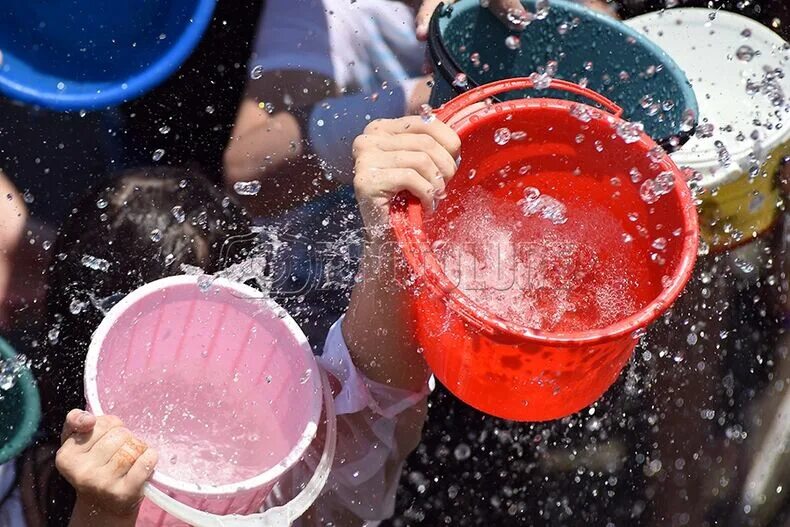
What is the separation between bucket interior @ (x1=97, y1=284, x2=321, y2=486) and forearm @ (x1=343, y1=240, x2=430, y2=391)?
0.15m

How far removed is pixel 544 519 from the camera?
95.6 inches

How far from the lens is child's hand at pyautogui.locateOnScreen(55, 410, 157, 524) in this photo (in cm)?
157

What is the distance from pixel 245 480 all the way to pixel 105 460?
226 mm

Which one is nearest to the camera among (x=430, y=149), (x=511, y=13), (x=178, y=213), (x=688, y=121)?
(x=430, y=149)

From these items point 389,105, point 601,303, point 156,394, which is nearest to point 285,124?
point 389,105

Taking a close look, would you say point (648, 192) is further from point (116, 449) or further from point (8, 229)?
point (8, 229)

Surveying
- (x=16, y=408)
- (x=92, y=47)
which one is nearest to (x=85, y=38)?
(x=92, y=47)

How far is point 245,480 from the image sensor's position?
65.1 inches

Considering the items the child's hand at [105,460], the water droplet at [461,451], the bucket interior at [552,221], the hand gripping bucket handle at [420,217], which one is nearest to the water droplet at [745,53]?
the hand gripping bucket handle at [420,217]

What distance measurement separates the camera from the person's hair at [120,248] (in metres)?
2.29

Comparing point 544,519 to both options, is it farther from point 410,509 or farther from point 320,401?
point 320,401

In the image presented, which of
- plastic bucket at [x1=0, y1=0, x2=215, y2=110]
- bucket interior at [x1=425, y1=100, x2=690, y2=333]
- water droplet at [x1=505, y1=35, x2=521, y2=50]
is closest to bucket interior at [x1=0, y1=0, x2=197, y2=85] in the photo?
plastic bucket at [x1=0, y1=0, x2=215, y2=110]

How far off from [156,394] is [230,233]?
66 cm

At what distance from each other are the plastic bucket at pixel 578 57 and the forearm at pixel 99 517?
3.24 feet
